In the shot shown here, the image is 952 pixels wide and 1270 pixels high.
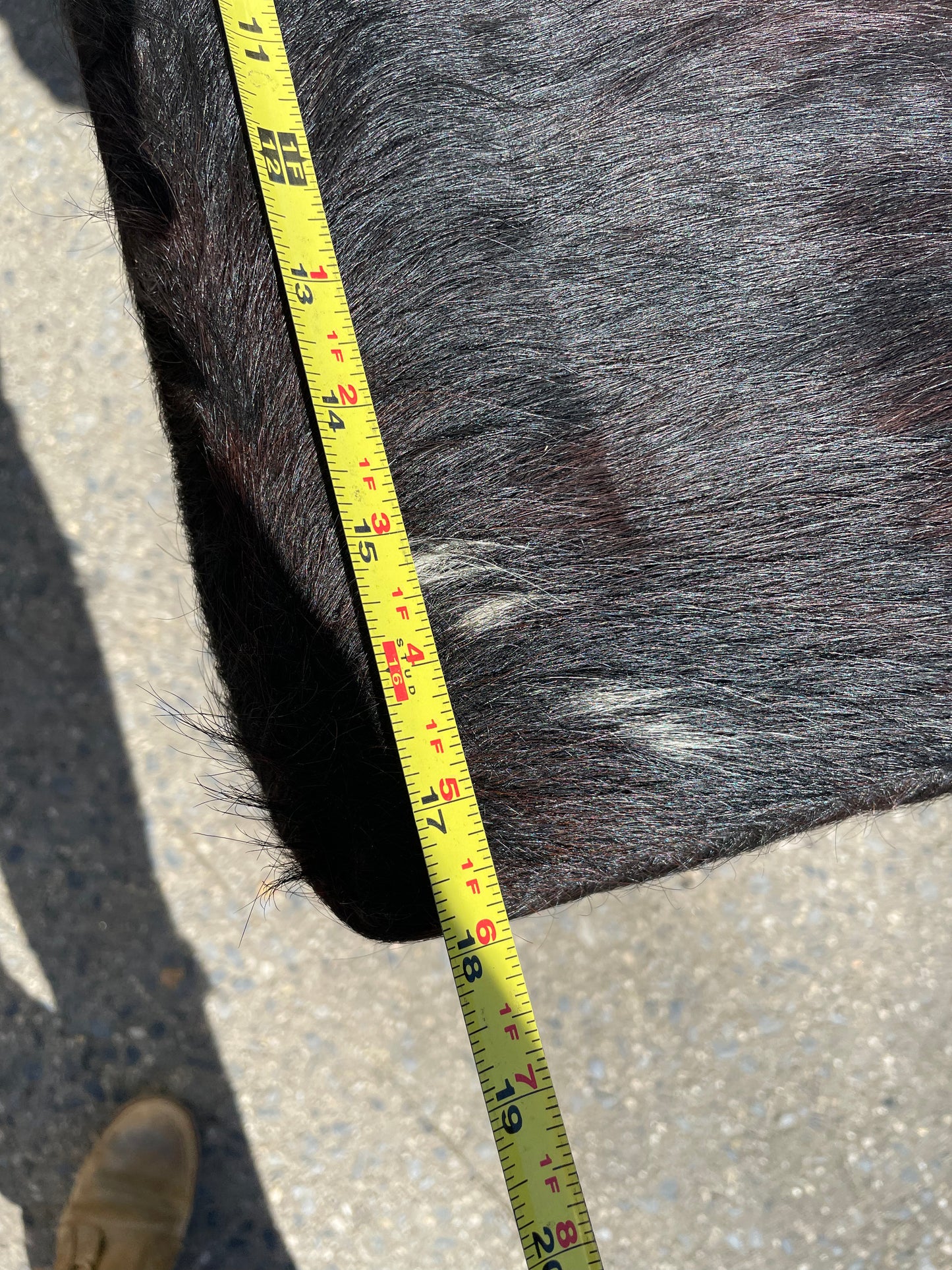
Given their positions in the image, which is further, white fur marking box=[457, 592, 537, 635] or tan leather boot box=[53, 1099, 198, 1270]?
tan leather boot box=[53, 1099, 198, 1270]

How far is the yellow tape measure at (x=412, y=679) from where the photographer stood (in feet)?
3.59

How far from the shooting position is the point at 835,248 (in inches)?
45.7

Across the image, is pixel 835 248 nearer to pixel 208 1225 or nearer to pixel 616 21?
pixel 616 21

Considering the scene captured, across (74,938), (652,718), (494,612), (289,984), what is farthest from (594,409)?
(74,938)

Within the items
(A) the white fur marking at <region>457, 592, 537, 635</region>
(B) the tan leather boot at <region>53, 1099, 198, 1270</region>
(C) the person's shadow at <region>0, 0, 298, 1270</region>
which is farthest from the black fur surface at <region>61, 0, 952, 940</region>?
(B) the tan leather boot at <region>53, 1099, 198, 1270</region>

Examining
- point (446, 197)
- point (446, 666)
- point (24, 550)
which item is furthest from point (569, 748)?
point (24, 550)

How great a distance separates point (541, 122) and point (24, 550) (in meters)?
1.14

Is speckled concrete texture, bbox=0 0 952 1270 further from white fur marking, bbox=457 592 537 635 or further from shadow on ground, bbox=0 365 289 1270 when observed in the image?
white fur marking, bbox=457 592 537 635

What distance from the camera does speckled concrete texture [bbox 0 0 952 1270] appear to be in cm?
143

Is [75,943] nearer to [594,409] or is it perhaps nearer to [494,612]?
[494,612]

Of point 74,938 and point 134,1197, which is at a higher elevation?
point 74,938

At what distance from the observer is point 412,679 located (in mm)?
1127

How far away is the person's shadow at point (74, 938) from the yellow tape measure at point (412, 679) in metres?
0.60

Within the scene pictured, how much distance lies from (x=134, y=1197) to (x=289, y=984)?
1.33 feet
